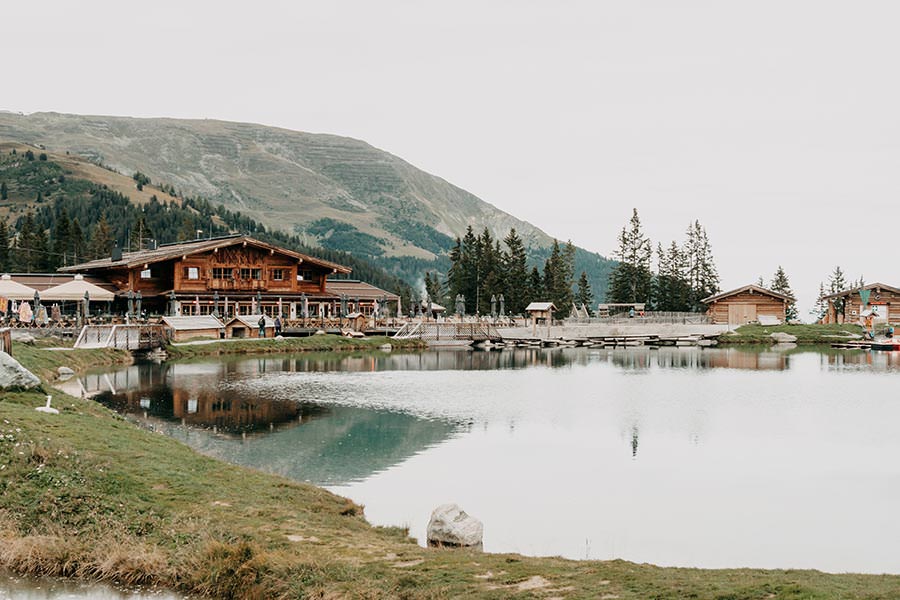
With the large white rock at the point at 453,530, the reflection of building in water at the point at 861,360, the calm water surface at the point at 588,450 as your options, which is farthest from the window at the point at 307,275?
the large white rock at the point at 453,530

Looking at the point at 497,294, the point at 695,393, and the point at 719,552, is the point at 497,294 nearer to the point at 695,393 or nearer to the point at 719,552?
the point at 695,393

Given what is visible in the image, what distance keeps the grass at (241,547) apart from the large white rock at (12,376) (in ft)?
17.7

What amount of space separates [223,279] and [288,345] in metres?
15.4

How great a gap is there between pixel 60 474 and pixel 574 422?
17.4m

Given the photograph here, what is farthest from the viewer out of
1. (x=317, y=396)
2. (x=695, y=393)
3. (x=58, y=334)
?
(x=58, y=334)

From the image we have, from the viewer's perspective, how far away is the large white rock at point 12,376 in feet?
67.7

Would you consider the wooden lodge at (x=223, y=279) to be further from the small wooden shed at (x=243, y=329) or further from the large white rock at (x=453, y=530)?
the large white rock at (x=453, y=530)

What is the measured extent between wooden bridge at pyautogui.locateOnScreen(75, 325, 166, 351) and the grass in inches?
1357

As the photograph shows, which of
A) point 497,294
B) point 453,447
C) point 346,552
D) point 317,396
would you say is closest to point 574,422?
point 453,447

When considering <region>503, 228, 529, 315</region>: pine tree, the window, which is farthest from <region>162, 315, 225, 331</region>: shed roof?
<region>503, 228, 529, 315</region>: pine tree

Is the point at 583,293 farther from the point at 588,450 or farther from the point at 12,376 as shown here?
the point at 12,376

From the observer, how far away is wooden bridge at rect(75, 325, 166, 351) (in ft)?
157

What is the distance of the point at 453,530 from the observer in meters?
12.4

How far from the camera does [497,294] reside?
98625 millimetres
